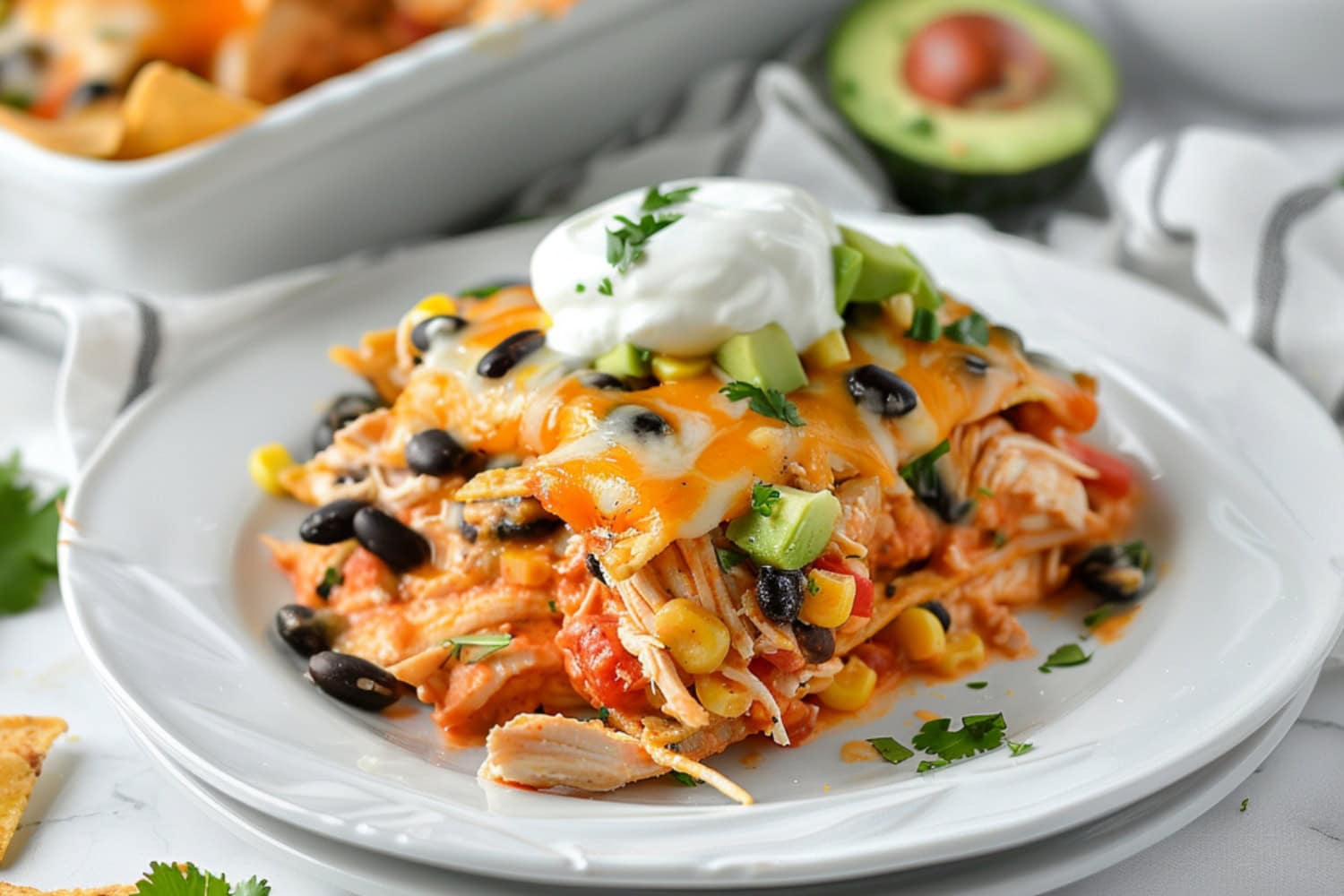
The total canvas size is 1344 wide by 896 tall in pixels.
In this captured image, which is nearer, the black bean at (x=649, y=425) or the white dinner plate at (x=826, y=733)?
the white dinner plate at (x=826, y=733)

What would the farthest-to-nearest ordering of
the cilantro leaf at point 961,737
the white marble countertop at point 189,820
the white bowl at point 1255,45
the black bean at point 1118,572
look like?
the white bowl at point 1255,45, the black bean at point 1118,572, the cilantro leaf at point 961,737, the white marble countertop at point 189,820

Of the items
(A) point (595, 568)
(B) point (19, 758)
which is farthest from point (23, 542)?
(A) point (595, 568)

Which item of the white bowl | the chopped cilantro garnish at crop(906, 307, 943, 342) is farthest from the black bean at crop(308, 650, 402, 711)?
the white bowl

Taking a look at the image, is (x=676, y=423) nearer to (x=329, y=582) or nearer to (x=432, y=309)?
(x=432, y=309)

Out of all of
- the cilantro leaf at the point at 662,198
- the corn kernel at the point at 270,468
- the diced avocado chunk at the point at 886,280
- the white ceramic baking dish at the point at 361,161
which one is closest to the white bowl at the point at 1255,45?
the white ceramic baking dish at the point at 361,161

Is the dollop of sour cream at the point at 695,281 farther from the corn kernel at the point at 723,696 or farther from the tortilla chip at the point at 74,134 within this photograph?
the tortilla chip at the point at 74,134

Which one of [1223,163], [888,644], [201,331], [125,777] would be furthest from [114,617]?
[1223,163]

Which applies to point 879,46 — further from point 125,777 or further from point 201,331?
point 125,777
